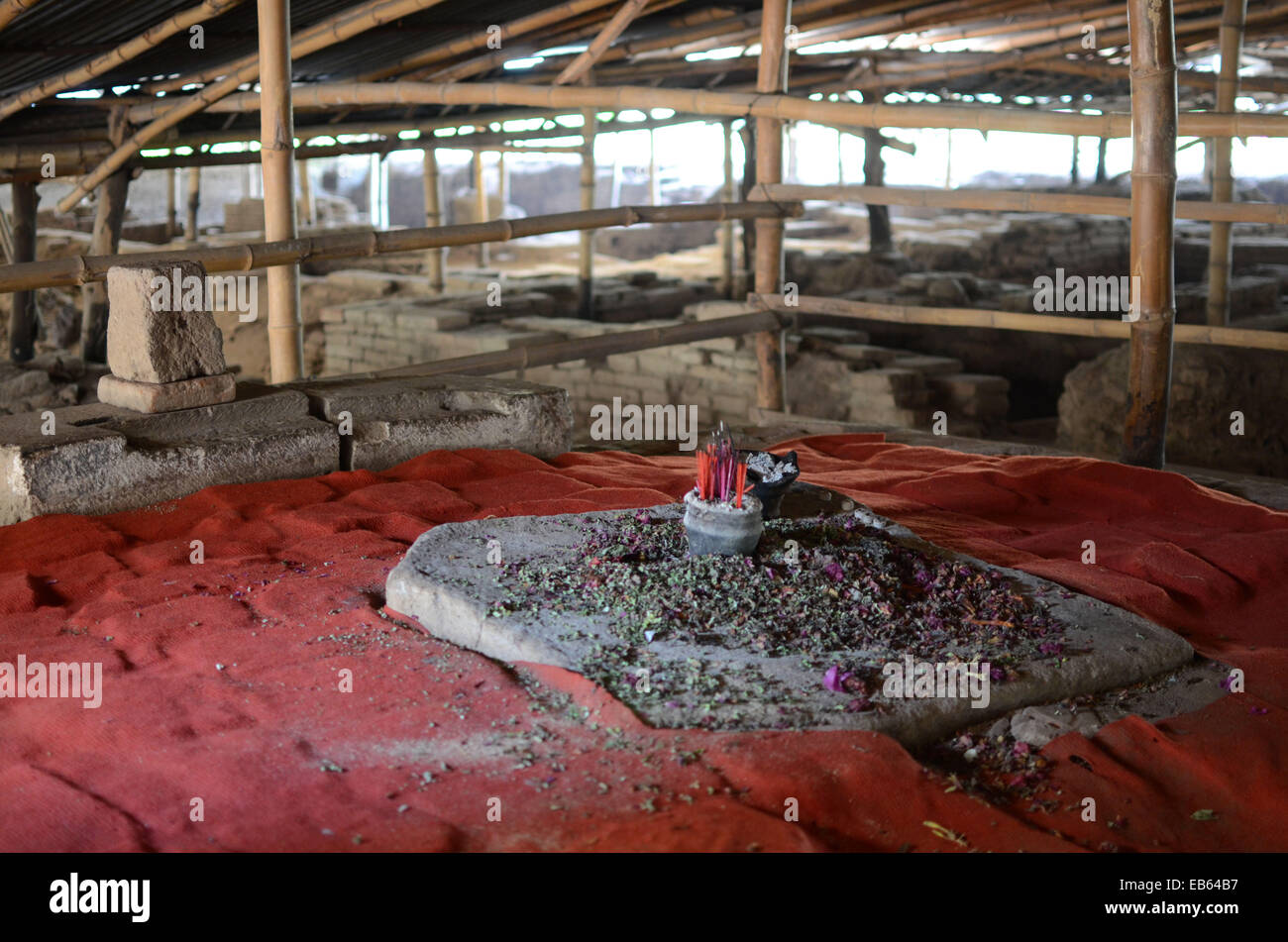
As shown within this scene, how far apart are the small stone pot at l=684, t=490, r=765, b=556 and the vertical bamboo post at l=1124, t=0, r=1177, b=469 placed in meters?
2.38

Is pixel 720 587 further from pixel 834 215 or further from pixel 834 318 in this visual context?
pixel 834 215

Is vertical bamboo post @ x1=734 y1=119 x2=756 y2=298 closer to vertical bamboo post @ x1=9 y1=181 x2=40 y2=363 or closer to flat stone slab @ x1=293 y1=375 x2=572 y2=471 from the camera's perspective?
vertical bamboo post @ x1=9 y1=181 x2=40 y2=363

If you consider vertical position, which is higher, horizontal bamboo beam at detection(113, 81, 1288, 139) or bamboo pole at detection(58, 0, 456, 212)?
bamboo pole at detection(58, 0, 456, 212)

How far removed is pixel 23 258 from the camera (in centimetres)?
990

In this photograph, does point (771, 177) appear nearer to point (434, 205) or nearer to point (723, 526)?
point (723, 526)

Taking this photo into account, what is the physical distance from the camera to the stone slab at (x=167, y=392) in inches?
169

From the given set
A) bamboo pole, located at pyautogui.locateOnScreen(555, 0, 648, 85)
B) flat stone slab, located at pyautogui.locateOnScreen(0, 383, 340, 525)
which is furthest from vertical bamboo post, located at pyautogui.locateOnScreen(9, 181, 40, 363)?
flat stone slab, located at pyautogui.locateOnScreen(0, 383, 340, 525)

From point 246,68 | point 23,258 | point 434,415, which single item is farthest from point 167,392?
point 23,258

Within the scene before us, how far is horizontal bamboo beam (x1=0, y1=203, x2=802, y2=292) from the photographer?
4500 millimetres

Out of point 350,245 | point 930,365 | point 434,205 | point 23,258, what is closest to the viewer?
point 350,245

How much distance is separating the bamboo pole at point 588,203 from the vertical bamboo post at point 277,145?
524 cm

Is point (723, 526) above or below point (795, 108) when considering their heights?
below

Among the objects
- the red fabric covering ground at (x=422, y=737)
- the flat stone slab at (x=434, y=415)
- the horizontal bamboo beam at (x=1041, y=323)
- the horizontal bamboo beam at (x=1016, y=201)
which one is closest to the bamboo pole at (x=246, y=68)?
the flat stone slab at (x=434, y=415)

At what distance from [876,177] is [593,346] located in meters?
7.79
